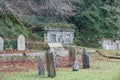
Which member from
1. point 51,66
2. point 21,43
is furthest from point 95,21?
point 51,66

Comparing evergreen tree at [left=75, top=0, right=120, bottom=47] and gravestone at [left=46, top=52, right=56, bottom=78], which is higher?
evergreen tree at [left=75, top=0, right=120, bottom=47]

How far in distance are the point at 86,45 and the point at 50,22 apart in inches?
181

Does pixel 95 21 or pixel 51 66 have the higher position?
pixel 95 21

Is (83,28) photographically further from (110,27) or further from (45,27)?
(45,27)

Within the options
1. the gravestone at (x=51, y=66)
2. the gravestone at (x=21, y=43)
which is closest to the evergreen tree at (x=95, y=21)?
the gravestone at (x=21, y=43)

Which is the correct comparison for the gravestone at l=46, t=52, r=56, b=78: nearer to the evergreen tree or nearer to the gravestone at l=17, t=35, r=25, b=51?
the gravestone at l=17, t=35, r=25, b=51

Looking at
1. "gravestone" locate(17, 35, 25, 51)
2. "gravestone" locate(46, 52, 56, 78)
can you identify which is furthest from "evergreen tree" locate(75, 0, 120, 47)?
"gravestone" locate(46, 52, 56, 78)

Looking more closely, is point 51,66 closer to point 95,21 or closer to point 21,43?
point 21,43

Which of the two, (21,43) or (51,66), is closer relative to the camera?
(51,66)

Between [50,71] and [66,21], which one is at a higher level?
[66,21]

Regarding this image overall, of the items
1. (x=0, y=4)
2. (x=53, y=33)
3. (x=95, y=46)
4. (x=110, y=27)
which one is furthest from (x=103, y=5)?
(x=0, y=4)

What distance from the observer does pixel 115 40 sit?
37.3m

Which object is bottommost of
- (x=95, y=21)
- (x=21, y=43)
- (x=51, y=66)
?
(x=51, y=66)

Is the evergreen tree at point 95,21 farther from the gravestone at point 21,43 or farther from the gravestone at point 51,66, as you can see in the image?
the gravestone at point 51,66
